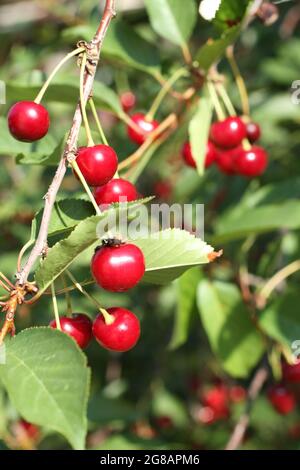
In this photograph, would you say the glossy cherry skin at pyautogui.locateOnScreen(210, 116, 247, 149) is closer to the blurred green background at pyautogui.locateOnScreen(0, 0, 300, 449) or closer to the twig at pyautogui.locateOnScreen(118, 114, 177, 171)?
the twig at pyautogui.locateOnScreen(118, 114, 177, 171)

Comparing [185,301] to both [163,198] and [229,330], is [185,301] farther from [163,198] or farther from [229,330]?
[163,198]

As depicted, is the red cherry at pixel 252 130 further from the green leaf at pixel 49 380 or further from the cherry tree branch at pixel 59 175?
the green leaf at pixel 49 380

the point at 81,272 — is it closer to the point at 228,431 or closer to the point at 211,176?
the point at 211,176

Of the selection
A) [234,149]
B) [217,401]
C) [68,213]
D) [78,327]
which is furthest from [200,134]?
[217,401]

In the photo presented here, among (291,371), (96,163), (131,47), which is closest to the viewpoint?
(96,163)

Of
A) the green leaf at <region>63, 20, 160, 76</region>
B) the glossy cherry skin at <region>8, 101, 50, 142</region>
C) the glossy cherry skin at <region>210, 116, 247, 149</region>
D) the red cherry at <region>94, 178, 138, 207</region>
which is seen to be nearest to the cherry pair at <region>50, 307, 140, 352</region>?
the red cherry at <region>94, 178, 138, 207</region>

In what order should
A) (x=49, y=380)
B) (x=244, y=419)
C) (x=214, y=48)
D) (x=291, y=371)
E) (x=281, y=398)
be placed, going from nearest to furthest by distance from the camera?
(x=49, y=380), (x=214, y=48), (x=244, y=419), (x=291, y=371), (x=281, y=398)

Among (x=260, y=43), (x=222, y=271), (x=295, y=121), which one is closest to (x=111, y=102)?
(x=222, y=271)
